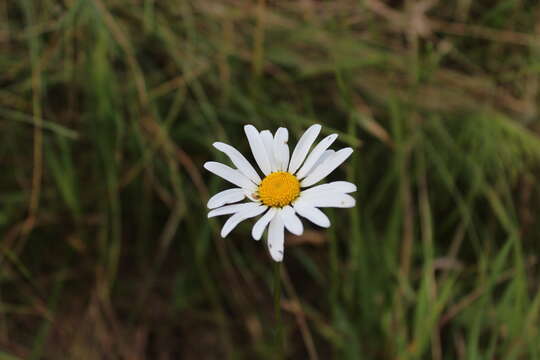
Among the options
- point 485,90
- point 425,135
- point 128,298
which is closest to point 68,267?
point 128,298

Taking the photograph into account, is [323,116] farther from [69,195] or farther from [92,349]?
[92,349]

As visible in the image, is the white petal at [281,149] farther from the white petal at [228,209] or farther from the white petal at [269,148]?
the white petal at [228,209]

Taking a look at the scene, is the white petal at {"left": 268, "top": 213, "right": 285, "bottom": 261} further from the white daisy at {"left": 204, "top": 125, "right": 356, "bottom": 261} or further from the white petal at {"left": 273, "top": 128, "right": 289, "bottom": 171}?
the white petal at {"left": 273, "top": 128, "right": 289, "bottom": 171}

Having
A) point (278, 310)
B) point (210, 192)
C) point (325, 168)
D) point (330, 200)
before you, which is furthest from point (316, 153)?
point (210, 192)

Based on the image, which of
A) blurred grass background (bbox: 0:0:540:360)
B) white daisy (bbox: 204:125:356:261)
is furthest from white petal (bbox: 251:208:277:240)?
blurred grass background (bbox: 0:0:540:360)

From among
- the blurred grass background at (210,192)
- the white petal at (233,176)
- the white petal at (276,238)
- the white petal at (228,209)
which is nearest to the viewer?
the white petal at (276,238)

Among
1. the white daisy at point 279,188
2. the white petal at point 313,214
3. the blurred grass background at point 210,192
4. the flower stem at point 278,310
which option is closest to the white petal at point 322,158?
the white daisy at point 279,188

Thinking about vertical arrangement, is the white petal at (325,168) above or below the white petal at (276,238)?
above
